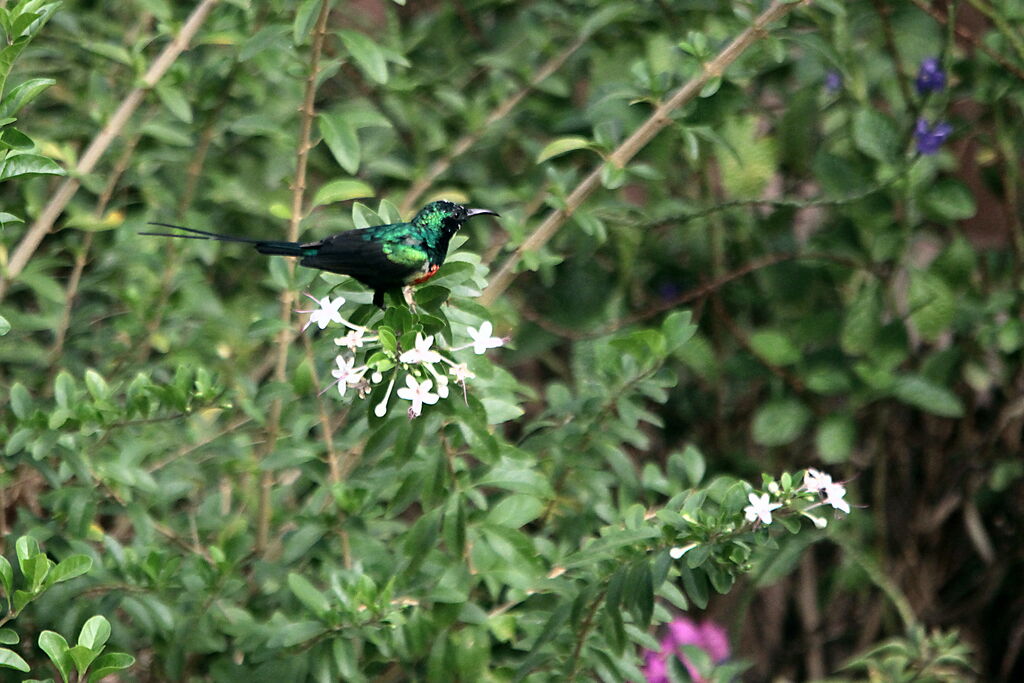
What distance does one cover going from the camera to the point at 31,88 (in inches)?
58.7

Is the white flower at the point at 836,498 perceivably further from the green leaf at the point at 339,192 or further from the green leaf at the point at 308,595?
the green leaf at the point at 339,192

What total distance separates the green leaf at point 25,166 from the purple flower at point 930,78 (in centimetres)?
171

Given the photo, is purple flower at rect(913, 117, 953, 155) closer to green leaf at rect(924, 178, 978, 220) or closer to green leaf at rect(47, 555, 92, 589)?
green leaf at rect(924, 178, 978, 220)

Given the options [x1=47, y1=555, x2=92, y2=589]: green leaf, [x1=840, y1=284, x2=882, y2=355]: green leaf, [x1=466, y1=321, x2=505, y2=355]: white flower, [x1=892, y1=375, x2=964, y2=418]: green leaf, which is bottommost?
[x1=892, y1=375, x2=964, y2=418]: green leaf

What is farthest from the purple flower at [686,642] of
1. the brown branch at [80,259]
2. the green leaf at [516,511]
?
the brown branch at [80,259]

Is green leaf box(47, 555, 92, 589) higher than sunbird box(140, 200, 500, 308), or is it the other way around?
sunbird box(140, 200, 500, 308)

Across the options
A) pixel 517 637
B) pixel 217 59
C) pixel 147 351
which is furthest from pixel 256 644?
pixel 217 59

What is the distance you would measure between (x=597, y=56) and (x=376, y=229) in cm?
129

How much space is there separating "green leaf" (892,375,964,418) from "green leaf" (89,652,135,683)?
1678 millimetres

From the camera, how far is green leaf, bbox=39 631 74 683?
4.51 feet

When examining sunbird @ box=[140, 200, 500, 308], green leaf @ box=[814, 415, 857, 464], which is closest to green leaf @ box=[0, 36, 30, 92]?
sunbird @ box=[140, 200, 500, 308]

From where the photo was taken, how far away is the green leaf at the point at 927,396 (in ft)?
8.02

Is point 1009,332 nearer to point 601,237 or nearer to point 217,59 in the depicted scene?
point 601,237

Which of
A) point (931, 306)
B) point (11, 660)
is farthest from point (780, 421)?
point (11, 660)
